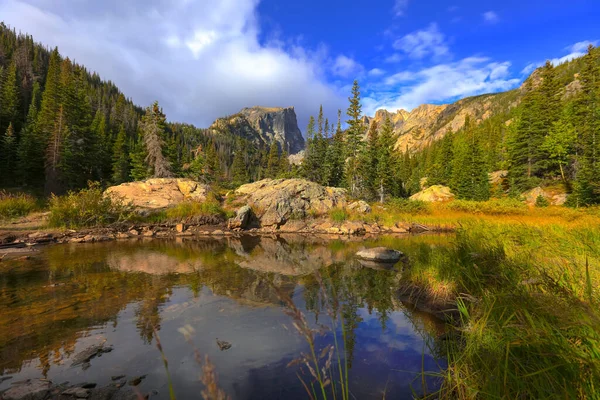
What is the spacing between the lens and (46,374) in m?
4.02

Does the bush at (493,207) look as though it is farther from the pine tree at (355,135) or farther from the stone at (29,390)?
the stone at (29,390)

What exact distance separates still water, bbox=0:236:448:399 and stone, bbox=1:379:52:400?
0.66 ft

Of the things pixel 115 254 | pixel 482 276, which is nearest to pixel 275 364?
pixel 482 276

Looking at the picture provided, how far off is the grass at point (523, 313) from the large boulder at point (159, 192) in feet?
72.1

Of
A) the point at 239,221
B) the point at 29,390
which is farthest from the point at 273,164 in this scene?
the point at 29,390

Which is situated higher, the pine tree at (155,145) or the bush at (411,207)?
the pine tree at (155,145)

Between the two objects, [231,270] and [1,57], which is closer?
[231,270]

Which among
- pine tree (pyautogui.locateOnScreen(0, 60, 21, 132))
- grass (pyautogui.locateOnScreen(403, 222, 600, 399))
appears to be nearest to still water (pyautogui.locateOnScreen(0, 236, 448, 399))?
grass (pyautogui.locateOnScreen(403, 222, 600, 399))

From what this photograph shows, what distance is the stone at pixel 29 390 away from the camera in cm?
333

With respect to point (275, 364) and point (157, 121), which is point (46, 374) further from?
point (157, 121)

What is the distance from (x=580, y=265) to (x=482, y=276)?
5.06ft

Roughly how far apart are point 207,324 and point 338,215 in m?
19.7

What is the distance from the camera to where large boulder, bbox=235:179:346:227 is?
80.8 feet

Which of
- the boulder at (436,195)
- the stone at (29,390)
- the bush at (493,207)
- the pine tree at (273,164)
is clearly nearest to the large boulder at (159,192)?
the stone at (29,390)
